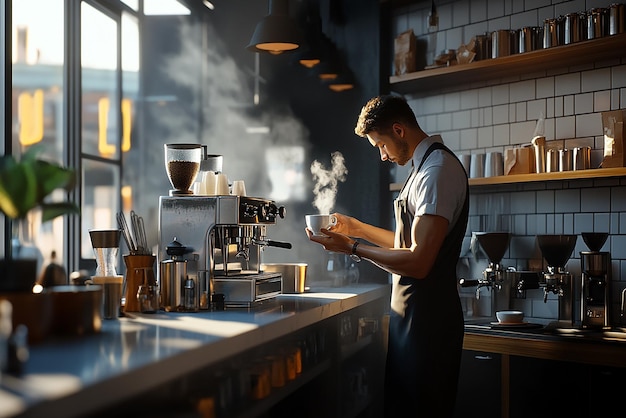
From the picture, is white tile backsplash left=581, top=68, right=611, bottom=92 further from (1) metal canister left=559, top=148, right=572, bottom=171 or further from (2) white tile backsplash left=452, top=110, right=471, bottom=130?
(2) white tile backsplash left=452, top=110, right=471, bottom=130

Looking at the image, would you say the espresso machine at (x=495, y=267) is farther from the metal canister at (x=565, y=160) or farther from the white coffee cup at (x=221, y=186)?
the white coffee cup at (x=221, y=186)

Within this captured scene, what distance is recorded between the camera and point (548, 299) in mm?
3641

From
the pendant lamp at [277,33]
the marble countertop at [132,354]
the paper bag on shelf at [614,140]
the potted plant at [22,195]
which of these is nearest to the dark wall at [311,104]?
the pendant lamp at [277,33]

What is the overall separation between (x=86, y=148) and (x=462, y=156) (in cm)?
282

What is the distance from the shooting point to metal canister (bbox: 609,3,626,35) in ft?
10.8

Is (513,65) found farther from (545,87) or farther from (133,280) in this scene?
(133,280)

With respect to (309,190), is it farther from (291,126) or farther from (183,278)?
(183,278)

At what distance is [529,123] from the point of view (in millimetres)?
3766

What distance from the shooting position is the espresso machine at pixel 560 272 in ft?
11.0

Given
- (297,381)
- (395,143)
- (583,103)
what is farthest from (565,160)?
(297,381)

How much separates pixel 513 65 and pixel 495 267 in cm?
107

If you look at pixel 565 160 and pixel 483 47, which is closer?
pixel 565 160

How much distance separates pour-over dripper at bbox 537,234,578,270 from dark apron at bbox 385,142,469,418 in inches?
35.7

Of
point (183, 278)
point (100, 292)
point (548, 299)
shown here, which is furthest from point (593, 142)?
point (100, 292)
